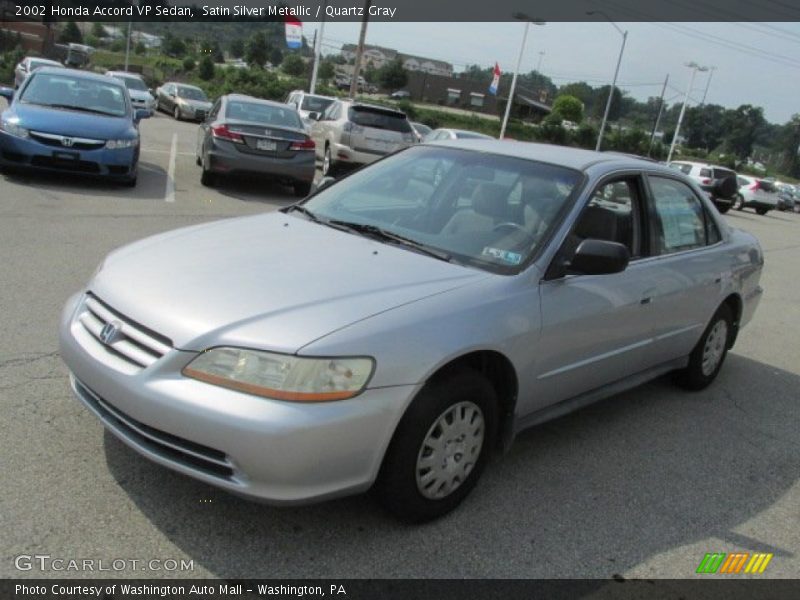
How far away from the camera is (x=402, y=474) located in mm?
2883

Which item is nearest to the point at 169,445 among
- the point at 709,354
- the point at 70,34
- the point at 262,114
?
the point at 709,354

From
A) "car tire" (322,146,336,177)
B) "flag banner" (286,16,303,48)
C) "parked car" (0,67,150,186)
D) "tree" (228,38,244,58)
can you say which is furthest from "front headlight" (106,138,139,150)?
"tree" (228,38,244,58)

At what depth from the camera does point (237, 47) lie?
7938cm

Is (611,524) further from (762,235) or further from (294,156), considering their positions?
(762,235)

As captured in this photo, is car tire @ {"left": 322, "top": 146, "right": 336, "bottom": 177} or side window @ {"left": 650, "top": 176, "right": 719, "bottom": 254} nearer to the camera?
side window @ {"left": 650, "top": 176, "right": 719, "bottom": 254}

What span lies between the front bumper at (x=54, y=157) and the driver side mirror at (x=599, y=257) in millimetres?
7987

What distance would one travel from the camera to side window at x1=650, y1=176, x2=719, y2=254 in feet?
14.7

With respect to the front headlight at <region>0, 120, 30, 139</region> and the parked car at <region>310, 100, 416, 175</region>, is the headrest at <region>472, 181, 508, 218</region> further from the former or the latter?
the parked car at <region>310, 100, 416, 175</region>

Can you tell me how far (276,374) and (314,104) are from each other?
22.4 m

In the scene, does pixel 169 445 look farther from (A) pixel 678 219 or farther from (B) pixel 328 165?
(B) pixel 328 165

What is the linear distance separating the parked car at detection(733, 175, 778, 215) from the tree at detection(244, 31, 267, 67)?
151 ft

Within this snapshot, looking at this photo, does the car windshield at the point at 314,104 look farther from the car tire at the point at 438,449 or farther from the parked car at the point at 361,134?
the car tire at the point at 438,449

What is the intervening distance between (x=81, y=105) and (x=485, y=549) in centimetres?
936

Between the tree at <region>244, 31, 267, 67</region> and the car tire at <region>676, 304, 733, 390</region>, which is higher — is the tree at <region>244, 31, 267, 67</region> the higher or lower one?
the higher one
